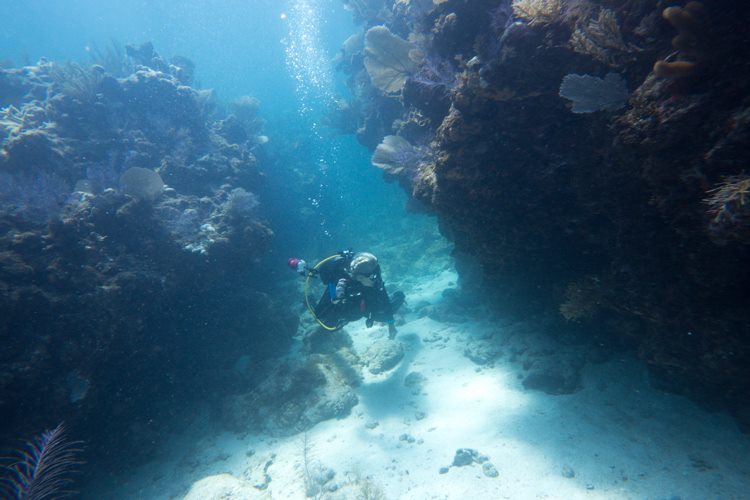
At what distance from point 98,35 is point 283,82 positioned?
33229 millimetres

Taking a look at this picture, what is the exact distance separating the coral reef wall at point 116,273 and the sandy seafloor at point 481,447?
140 cm

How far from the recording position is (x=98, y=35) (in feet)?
189

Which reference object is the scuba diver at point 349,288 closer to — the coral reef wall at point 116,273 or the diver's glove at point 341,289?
the diver's glove at point 341,289

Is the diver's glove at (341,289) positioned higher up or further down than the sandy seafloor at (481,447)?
higher up

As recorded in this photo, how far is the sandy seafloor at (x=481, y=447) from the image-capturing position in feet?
12.3

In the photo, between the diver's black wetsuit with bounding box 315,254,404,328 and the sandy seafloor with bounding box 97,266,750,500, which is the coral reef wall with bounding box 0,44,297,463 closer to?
the sandy seafloor with bounding box 97,266,750,500

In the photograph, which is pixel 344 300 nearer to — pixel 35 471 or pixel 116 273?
pixel 116 273

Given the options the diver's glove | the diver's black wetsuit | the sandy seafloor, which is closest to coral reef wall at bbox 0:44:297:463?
the sandy seafloor

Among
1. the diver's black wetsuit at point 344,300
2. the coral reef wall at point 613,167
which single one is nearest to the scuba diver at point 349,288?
the diver's black wetsuit at point 344,300

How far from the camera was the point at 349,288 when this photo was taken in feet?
21.8

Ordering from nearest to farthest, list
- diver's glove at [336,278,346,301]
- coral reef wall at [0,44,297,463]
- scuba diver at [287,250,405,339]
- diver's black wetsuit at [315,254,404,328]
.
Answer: coral reef wall at [0,44,297,463], diver's glove at [336,278,346,301], scuba diver at [287,250,405,339], diver's black wetsuit at [315,254,404,328]

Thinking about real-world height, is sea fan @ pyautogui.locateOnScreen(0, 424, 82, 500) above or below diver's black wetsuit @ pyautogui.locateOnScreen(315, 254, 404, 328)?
below

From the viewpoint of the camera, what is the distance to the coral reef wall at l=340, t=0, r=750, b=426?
8.95 feet

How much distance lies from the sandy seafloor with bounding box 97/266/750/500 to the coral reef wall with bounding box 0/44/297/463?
1.40 meters
